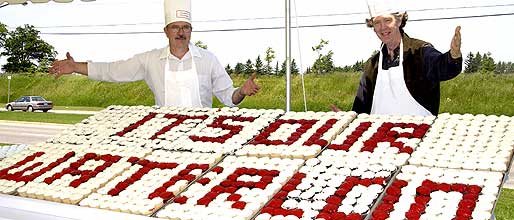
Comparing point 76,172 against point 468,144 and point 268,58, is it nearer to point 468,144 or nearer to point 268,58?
point 468,144

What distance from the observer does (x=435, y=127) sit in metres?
2.53

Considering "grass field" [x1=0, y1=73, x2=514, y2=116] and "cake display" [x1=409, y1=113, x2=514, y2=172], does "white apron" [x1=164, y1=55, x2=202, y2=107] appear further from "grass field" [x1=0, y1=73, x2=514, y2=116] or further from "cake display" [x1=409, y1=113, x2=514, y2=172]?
"grass field" [x1=0, y1=73, x2=514, y2=116]

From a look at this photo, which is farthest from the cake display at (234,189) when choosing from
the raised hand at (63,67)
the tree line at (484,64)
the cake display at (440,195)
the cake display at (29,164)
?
the tree line at (484,64)

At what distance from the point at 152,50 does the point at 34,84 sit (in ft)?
60.7

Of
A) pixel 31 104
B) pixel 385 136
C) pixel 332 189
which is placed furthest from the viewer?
pixel 31 104

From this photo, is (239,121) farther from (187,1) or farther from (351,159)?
(187,1)

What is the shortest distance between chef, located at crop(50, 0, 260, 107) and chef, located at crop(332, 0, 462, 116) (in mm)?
976

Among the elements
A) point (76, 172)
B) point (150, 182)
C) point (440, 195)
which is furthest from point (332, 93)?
point (440, 195)

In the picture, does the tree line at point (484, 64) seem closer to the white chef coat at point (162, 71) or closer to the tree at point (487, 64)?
the tree at point (487, 64)

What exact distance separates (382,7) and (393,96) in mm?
589

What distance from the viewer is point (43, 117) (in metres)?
18.0

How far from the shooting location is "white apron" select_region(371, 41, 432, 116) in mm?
3705

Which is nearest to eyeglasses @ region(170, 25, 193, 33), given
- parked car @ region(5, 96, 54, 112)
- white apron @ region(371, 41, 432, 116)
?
white apron @ region(371, 41, 432, 116)

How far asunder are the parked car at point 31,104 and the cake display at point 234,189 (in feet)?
63.6
